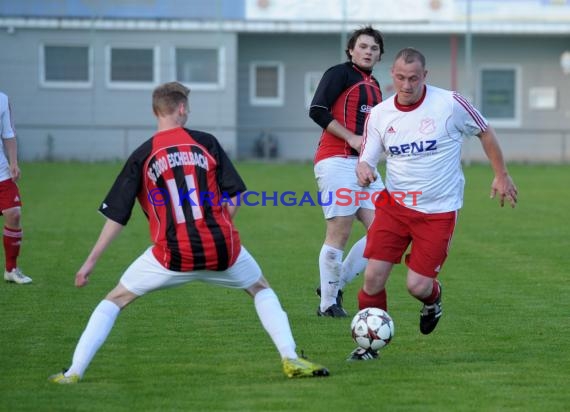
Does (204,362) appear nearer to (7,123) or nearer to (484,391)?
(484,391)

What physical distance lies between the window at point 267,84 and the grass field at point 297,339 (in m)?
Result: 18.4

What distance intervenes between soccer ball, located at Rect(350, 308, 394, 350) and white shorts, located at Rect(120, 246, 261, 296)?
920 mm

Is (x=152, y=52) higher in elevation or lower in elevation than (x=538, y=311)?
higher

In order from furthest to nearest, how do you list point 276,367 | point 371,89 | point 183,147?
point 371,89 → point 276,367 → point 183,147

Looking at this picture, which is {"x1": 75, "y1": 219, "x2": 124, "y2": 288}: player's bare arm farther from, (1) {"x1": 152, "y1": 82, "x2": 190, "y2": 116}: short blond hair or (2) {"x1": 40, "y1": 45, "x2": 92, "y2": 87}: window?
(2) {"x1": 40, "y1": 45, "x2": 92, "y2": 87}: window

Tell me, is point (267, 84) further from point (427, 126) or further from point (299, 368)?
point (299, 368)

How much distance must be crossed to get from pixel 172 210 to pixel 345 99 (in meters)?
2.85

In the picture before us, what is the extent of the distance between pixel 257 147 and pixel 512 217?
47.7 feet

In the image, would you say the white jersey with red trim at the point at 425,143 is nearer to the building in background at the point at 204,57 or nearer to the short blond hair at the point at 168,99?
the short blond hair at the point at 168,99

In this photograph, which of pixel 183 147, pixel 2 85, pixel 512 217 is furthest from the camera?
pixel 2 85

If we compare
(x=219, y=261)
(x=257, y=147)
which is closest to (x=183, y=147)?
(x=219, y=261)

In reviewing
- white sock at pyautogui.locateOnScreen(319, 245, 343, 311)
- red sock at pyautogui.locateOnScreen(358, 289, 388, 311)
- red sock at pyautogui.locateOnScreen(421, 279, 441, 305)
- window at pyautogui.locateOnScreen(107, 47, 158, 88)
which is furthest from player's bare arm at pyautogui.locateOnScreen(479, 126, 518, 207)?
window at pyautogui.locateOnScreen(107, 47, 158, 88)

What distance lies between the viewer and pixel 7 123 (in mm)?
10781

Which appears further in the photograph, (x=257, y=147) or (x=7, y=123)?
(x=257, y=147)
